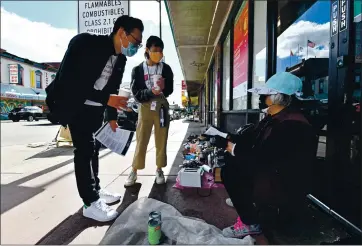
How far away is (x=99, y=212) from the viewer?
72.2 inches

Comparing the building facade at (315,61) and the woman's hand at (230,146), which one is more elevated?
the building facade at (315,61)

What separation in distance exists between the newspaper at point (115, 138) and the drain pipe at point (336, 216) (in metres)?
1.74

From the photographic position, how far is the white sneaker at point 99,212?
1.81 meters

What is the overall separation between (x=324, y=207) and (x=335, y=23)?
1.49 m

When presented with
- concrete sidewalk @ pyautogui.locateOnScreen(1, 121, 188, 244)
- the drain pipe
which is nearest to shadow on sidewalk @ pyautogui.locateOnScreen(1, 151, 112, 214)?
concrete sidewalk @ pyautogui.locateOnScreen(1, 121, 188, 244)

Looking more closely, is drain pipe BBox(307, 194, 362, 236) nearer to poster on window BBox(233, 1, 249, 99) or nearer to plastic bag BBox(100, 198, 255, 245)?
plastic bag BBox(100, 198, 255, 245)

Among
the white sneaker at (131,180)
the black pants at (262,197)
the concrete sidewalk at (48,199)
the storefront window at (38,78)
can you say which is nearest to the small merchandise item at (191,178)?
the concrete sidewalk at (48,199)

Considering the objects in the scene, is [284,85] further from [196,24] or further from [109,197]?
[196,24]

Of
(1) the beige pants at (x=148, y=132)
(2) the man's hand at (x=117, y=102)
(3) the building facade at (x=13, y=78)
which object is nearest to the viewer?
(3) the building facade at (x=13, y=78)

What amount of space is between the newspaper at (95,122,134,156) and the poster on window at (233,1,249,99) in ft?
9.71

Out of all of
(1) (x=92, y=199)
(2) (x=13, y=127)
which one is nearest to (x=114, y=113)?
(1) (x=92, y=199)

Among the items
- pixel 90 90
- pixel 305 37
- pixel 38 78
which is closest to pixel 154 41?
pixel 90 90

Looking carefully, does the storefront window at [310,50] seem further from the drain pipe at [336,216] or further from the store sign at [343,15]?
the store sign at [343,15]

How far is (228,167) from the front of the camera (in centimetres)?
175
